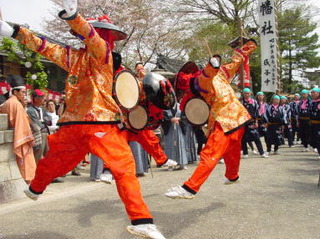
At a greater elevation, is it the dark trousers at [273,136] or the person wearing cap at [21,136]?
the person wearing cap at [21,136]

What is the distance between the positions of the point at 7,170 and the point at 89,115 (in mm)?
2732

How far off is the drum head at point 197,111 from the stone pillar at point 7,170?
2752 mm

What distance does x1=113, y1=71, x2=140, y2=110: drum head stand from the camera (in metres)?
3.56

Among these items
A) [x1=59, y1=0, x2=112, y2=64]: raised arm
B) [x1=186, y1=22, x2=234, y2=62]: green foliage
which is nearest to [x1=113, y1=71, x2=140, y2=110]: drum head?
[x1=59, y1=0, x2=112, y2=64]: raised arm

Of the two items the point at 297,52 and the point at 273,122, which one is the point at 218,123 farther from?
the point at 297,52

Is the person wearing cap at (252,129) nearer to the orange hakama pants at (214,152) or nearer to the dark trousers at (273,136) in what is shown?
the dark trousers at (273,136)

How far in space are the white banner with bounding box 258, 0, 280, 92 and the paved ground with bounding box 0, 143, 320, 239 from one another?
7.34 metres

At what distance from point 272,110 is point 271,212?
23.7ft

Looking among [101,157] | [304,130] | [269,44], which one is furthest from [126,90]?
[269,44]

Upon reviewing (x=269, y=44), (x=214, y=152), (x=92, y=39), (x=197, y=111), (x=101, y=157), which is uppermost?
(x=269, y=44)

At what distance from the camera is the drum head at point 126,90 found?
3.56 m

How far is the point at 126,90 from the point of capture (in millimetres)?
3668

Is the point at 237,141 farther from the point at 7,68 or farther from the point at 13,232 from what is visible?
the point at 7,68

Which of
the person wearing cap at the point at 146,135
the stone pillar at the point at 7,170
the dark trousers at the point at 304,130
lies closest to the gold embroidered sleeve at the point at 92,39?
the person wearing cap at the point at 146,135
